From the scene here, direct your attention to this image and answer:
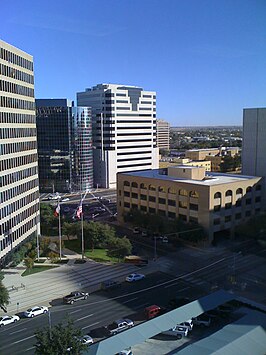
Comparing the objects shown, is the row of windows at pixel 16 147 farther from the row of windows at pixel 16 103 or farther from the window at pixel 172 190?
the window at pixel 172 190

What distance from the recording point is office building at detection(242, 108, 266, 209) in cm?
3088

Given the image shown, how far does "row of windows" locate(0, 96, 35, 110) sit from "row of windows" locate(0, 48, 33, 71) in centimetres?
206

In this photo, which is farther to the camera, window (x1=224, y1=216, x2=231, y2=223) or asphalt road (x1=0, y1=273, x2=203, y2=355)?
window (x1=224, y1=216, x2=231, y2=223)

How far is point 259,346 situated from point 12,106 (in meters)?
17.0

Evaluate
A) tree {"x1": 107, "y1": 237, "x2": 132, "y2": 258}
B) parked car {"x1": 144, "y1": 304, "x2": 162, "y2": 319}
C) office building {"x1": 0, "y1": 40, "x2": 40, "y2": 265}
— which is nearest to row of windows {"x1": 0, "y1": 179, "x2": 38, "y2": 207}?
office building {"x1": 0, "y1": 40, "x2": 40, "y2": 265}

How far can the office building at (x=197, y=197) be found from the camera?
24953 millimetres

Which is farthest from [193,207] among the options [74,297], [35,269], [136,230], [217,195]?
[74,297]

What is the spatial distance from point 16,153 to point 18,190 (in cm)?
214

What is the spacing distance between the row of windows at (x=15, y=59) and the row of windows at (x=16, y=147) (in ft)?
14.9

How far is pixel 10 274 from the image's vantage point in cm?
1978

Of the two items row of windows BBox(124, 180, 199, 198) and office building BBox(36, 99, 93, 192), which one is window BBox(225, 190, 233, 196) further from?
office building BBox(36, 99, 93, 192)

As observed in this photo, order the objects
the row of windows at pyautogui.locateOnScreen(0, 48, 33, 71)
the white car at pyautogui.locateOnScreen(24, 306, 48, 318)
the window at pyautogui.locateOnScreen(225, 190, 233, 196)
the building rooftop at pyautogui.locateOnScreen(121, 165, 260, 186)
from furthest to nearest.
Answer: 1. the building rooftop at pyautogui.locateOnScreen(121, 165, 260, 186)
2. the window at pyautogui.locateOnScreen(225, 190, 233, 196)
3. the row of windows at pyautogui.locateOnScreen(0, 48, 33, 71)
4. the white car at pyautogui.locateOnScreen(24, 306, 48, 318)

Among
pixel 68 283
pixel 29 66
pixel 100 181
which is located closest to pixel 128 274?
pixel 68 283

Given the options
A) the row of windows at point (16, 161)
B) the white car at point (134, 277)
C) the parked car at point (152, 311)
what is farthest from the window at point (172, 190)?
the parked car at point (152, 311)
